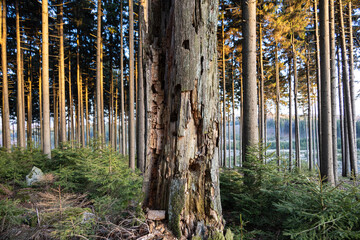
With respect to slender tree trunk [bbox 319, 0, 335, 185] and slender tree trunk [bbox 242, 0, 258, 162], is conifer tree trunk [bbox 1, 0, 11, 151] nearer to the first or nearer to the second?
slender tree trunk [bbox 242, 0, 258, 162]

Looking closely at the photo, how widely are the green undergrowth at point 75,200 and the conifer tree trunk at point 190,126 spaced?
563mm

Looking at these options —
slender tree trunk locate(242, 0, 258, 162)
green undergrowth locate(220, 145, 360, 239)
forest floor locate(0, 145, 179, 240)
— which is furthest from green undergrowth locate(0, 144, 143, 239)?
slender tree trunk locate(242, 0, 258, 162)

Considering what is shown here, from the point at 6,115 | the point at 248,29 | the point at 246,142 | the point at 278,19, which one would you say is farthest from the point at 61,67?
the point at 278,19

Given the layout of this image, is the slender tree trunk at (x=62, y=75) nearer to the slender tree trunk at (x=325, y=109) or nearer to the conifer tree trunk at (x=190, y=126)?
the conifer tree trunk at (x=190, y=126)

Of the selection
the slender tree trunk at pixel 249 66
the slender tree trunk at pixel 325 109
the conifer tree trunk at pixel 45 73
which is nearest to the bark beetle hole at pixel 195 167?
the slender tree trunk at pixel 249 66

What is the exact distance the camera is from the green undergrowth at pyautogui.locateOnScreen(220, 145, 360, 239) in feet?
6.90

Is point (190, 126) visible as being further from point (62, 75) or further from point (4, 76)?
point (4, 76)

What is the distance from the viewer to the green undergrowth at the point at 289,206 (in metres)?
2.10

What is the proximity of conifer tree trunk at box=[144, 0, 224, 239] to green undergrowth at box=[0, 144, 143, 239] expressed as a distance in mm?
563

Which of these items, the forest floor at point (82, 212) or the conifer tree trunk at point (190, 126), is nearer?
the forest floor at point (82, 212)

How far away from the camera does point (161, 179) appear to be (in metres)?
2.25

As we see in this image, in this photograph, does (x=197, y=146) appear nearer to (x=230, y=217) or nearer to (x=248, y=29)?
(x=230, y=217)

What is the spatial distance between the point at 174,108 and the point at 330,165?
7.20 meters

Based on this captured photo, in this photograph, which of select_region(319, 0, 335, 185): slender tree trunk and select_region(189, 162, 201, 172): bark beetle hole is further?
select_region(319, 0, 335, 185): slender tree trunk
